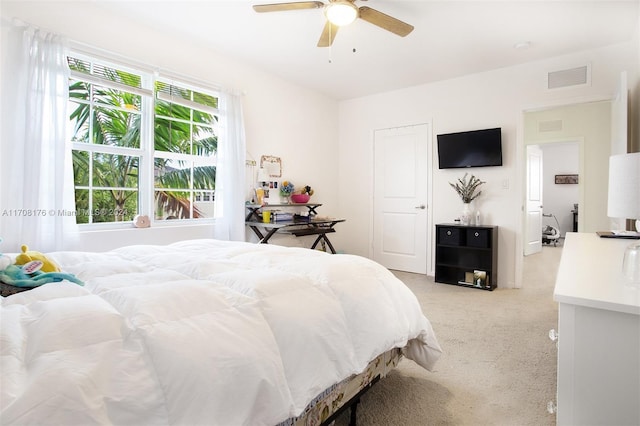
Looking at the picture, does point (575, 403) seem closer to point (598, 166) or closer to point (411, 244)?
point (411, 244)

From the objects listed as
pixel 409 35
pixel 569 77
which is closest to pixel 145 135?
pixel 409 35

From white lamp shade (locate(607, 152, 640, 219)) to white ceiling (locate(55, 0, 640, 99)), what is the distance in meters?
1.85

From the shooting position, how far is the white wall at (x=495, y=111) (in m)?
3.53

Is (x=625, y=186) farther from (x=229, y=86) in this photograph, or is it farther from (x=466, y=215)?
(x=229, y=86)

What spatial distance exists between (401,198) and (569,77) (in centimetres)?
227

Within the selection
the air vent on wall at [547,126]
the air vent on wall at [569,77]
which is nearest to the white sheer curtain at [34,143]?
the air vent on wall at [569,77]

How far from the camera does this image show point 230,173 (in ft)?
11.9

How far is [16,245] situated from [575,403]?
3003 millimetres

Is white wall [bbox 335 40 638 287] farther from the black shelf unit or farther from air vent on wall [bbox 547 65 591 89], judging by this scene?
the black shelf unit

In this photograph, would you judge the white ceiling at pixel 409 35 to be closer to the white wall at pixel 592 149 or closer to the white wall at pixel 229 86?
the white wall at pixel 229 86

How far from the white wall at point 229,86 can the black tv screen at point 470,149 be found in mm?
1642

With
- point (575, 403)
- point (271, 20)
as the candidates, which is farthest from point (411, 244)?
point (575, 403)

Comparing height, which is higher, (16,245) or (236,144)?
(236,144)

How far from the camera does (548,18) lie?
9.55ft
